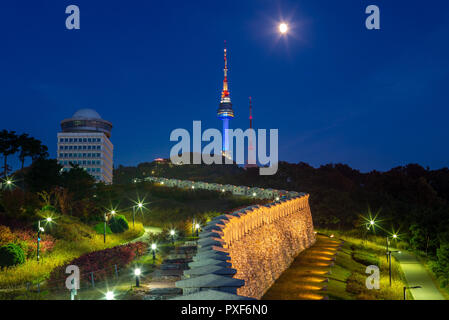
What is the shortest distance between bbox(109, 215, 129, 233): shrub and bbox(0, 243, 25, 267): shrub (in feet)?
45.3

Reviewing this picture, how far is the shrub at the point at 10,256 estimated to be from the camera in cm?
2250

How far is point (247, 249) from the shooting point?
21750mm

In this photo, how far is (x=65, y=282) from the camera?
64.8 ft

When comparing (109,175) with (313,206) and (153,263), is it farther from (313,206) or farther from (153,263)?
(153,263)

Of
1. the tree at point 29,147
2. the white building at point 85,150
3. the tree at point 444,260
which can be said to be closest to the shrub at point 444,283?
the tree at point 444,260

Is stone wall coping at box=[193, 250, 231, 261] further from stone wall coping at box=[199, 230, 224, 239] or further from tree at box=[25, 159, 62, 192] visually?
tree at box=[25, 159, 62, 192]

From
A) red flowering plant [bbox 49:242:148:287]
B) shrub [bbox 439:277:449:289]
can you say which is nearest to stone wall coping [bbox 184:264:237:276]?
red flowering plant [bbox 49:242:148:287]

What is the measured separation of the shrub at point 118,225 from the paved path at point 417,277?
2587cm

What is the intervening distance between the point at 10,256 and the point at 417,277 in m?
30.8

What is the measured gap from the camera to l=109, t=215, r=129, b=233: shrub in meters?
37.1

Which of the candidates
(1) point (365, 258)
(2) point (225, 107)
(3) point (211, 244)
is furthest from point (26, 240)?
(2) point (225, 107)

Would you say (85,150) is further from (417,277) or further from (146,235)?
(417,277)
